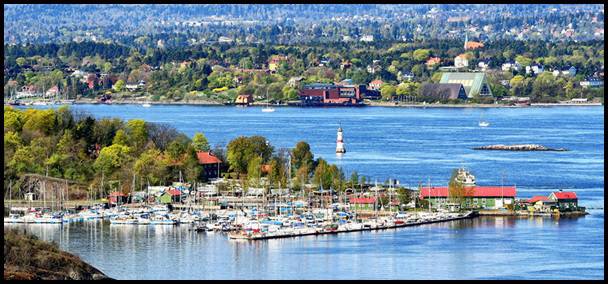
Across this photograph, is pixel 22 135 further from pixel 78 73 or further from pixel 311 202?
pixel 78 73

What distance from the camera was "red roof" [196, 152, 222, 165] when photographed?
15.0 metres

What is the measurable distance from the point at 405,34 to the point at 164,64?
1908cm

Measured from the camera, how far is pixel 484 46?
44750mm

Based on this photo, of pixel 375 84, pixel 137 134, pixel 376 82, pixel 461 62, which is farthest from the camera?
pixel 461 62

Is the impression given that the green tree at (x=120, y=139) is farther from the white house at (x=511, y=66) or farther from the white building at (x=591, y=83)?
the white house at (x=511, y=66)

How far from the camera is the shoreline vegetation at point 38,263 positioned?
340 inches

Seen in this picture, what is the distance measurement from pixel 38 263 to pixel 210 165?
603 centimetres

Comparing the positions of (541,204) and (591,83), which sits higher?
(591,83)

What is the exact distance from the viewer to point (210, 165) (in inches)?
590

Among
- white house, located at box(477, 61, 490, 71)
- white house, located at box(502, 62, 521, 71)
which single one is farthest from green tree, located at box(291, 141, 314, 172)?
white house, located at box(477, 61, 490, 71)

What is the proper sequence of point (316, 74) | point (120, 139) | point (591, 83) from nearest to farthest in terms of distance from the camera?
point (120, 139) → point (591, 83) → point (316, 74)

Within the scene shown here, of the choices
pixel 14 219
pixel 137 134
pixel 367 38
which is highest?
pixel 367 38

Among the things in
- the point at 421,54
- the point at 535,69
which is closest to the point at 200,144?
the point at 535,69

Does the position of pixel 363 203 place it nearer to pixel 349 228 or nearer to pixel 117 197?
pixel 349 228
